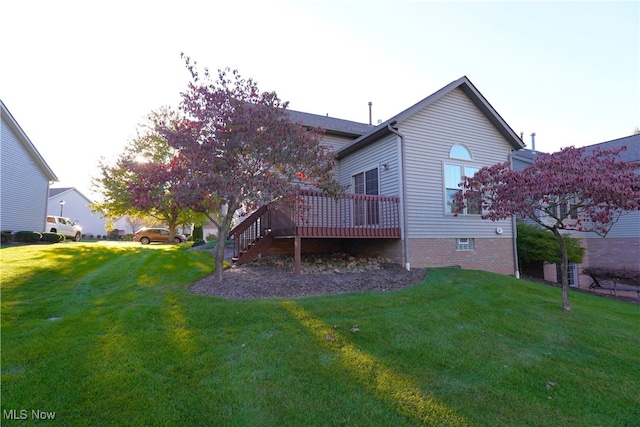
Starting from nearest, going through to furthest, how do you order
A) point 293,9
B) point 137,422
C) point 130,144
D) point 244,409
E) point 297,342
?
point 137,422 < point 244,409 < point 297,342 < point 293,9 < point 130,144

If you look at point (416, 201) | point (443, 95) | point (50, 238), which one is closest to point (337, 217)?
point (416, 201)

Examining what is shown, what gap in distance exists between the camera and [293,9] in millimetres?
8312

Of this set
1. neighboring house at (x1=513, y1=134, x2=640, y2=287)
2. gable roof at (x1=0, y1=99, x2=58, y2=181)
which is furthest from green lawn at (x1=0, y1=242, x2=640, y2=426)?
gable roof at (x1=0, y1=99, x2=58, y2=181)

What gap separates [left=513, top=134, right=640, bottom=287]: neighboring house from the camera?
1391 centimetres

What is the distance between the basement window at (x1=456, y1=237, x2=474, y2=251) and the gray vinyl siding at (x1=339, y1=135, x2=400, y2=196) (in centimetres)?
282

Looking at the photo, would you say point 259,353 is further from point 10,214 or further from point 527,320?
point 10,214

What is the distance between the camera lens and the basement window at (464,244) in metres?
10.6

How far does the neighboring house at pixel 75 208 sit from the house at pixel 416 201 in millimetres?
38870

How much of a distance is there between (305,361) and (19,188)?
70.2 feet

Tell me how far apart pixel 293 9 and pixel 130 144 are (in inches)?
758

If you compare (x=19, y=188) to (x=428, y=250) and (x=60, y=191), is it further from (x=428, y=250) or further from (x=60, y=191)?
(x=60, y=191)

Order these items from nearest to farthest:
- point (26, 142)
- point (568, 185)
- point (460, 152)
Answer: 1. point (568, 185)
2. point (460, 152)
3. point (26, 142)

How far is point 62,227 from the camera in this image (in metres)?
21.7

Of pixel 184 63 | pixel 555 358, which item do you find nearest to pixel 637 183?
pixel 555 358
